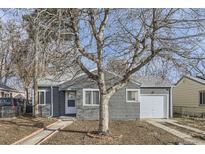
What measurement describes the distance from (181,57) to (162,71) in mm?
2005

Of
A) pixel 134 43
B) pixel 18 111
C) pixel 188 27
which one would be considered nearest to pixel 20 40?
pixel 134 43

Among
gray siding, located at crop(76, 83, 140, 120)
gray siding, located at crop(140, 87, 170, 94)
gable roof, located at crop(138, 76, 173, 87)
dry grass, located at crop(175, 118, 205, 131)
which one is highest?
gable roof, located at crop(138, 76, 173, 87)

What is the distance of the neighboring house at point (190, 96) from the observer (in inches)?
1244

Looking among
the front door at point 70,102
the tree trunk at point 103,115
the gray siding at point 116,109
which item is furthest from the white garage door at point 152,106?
the tree trunk at point 103,115

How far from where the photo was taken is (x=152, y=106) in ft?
97.5

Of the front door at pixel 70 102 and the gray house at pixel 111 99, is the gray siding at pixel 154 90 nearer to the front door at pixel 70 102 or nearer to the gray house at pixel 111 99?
the gray house at pixel 111 99

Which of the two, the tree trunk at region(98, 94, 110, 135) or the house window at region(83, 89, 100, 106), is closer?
the tree trunk at region(98, 94, 110, 135)

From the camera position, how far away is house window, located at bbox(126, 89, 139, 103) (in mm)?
27672

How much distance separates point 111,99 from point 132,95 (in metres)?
1.75

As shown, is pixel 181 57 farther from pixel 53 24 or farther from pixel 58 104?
pixel 58 104

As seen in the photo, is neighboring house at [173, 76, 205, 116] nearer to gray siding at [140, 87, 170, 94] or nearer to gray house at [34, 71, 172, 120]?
gray siding at [140, 87, 170, 94]

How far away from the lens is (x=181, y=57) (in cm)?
1492

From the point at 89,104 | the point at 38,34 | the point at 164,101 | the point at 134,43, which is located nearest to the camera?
the point at 38,34

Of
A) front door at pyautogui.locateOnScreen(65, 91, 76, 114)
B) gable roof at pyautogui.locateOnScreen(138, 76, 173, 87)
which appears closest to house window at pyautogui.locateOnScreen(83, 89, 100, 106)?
front door at pyautogui.locateOnScreen(65, 91, 76, 114)
